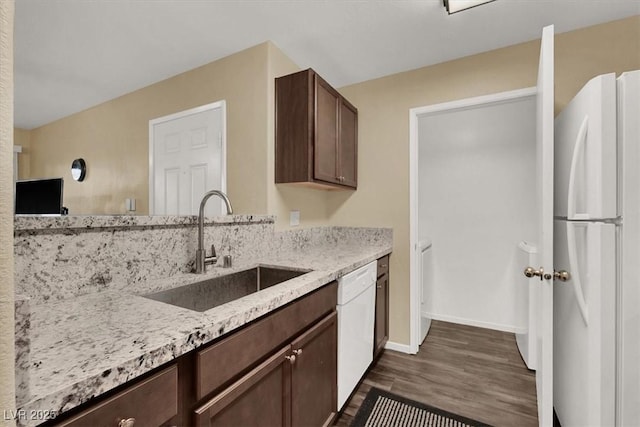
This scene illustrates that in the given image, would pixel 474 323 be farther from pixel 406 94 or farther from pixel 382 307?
pixel 406 94

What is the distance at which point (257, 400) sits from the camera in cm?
97

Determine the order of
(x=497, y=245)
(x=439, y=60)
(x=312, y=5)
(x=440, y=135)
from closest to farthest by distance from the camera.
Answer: (x=312, y=5) < (x=439, y=60) < (x=497, y=245) < (x=440, y=135)

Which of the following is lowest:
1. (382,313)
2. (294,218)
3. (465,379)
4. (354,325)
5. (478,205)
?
(465,379)

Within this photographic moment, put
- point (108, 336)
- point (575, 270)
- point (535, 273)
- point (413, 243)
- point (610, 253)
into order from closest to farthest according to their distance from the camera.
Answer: point (108, 336), point (610, 253), point (575, 270), point (535, 273), point (413, 243)

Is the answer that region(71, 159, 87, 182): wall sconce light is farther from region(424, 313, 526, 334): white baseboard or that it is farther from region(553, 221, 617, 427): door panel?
region(553, 221, 617, 427): door panel

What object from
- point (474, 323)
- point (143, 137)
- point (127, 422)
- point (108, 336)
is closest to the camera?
point (127, 422)

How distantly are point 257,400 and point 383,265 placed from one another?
1546 mm

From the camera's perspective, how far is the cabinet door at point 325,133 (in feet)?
6.54

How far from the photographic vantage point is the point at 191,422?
2.49 feet

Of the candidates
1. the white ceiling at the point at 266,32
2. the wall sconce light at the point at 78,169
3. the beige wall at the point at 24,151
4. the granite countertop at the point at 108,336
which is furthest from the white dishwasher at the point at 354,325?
the beige wall at the point at 24,151

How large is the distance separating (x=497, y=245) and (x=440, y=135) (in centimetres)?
132

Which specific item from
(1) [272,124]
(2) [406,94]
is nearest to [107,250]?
(1) [272,124]

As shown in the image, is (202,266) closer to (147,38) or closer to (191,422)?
(191,422)

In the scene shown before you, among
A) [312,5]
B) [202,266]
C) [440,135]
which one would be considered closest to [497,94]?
[440,135]
